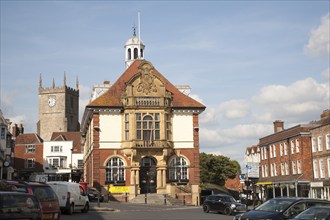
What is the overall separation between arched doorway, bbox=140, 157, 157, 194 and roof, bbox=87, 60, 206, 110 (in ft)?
20.1

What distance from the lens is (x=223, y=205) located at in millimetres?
35344

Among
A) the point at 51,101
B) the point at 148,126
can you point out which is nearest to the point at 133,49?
the point at 148,126

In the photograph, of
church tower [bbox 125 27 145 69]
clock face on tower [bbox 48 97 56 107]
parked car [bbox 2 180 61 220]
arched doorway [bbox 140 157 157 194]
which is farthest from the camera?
clock face on tower [bbox 48 97 56 107]

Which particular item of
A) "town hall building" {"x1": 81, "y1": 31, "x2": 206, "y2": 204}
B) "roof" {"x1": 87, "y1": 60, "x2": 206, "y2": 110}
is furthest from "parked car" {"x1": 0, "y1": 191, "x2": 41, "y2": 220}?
"roof" {"x1": 87, "y1": 60, "x2": 206, "y2": 110}

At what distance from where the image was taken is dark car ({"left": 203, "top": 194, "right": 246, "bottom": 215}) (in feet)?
113

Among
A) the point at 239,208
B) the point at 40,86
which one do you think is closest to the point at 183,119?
the point at 239,208

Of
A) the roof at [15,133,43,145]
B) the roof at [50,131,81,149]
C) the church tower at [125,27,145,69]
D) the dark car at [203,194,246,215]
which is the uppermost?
the church tower at [125,27,145,69]

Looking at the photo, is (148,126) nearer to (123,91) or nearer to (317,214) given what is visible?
(123,91)

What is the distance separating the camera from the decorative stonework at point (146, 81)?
171ft

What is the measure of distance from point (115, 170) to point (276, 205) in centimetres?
3301

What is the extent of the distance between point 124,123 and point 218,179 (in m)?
45.2

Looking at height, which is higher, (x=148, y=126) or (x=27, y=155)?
(x=148, y=126)

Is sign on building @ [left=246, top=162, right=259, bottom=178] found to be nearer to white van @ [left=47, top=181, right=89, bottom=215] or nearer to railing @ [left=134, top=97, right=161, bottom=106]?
white van @ [left=47, top=181, right=89, bottom=215]

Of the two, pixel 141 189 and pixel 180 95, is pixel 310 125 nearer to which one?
pixel 180 95
